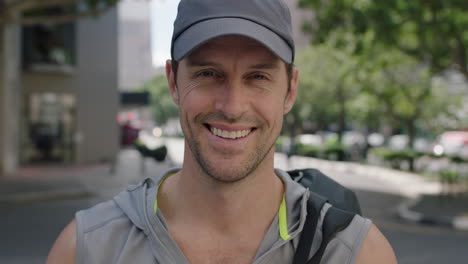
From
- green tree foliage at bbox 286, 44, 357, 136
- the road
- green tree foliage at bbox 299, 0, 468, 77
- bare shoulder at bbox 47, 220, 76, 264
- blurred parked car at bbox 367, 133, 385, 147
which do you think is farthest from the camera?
blurred parked car at bbox 367, 133, 385, 147

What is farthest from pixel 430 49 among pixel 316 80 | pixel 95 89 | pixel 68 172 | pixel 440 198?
pixel 316 80

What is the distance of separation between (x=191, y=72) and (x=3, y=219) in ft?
34.9

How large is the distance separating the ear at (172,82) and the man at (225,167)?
0.06ft

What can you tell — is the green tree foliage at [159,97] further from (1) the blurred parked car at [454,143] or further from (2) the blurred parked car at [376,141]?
(1) the blurred parked car at [454,143]

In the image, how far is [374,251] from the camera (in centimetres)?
171

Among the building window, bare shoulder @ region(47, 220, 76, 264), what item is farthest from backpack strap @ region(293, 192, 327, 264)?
the building window

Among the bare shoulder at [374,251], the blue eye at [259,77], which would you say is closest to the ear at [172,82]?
the blue eye at [259,77]

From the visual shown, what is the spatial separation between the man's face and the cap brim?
0.18 feet

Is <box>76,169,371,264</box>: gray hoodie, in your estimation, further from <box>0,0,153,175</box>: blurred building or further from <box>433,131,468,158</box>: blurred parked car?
<box>433,131,468,158</box>: blurred parked car

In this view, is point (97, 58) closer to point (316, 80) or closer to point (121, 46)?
point (121, 46)

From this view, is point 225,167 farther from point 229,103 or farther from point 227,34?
point 227,34

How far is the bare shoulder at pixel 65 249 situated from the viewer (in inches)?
67.6

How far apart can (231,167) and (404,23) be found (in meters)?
13.0

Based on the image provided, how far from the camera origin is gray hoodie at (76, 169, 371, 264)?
170 cm
